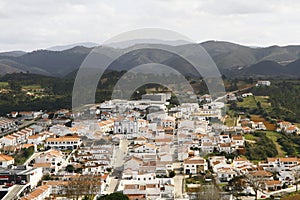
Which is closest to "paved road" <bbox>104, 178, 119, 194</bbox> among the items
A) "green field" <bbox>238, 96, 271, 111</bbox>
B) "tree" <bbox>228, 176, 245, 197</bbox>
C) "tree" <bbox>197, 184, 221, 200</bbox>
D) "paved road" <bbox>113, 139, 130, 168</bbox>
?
"paved road" <bbox>113, 139, 130, 168</bbox>

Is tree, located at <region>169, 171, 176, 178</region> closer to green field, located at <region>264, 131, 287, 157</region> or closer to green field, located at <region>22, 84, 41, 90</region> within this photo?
green field, located at <region>264, 131, 287, 157</region>

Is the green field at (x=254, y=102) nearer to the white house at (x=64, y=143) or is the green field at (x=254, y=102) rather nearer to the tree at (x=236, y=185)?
the white house at (x=64, y=143)

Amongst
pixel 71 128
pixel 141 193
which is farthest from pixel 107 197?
pixel 71 128

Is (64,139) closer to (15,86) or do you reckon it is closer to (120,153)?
(120,153)

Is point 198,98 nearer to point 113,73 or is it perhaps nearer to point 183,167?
point 113,73

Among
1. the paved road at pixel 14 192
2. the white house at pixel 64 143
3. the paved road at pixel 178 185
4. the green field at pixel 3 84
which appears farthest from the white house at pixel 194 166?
the green field at pixel 3 84

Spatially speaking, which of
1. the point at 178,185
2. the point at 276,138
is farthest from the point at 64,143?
the point at 276,138

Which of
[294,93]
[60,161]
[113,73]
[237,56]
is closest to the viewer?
[60,161]
